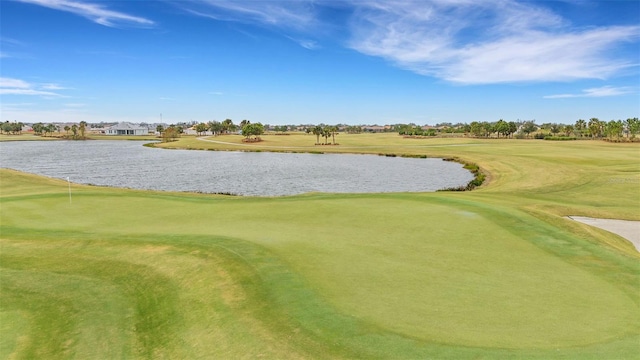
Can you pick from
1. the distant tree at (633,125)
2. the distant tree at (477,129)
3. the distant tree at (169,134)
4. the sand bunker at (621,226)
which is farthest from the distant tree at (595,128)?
the distant tree at (169,134)

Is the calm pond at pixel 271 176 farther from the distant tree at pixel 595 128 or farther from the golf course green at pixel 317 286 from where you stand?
the distant tree at pixel 595 128

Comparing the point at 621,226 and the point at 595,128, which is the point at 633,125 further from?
the point at 621,226

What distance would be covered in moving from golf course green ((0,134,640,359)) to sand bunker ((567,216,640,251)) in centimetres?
144

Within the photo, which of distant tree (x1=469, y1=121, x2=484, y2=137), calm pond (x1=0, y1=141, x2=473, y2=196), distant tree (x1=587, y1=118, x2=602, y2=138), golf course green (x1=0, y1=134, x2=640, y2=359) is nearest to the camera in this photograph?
golf course green (x1=0, y1=134, x2=640, y2=359)

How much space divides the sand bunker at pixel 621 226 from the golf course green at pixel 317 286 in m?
1.44

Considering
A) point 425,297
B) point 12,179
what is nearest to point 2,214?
point 425,297

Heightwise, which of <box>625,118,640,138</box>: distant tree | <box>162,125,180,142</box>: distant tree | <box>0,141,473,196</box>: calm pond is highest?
<box>625,118,640,138</box>: distant tree

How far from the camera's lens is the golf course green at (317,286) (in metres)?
8.47

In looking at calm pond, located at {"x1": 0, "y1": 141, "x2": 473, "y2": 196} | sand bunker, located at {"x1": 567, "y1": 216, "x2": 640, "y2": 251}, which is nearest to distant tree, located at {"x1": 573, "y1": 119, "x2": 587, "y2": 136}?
calm pond, located at {"x1": 0, "y1": 141, "x2": 473, "y2": 196}

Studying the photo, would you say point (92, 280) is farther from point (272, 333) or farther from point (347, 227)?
point (347, 227)

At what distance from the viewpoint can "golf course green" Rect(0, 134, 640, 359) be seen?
8469mm

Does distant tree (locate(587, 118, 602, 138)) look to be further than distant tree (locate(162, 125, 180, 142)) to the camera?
No

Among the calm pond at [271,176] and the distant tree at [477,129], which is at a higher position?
the distant tree at [477,129]

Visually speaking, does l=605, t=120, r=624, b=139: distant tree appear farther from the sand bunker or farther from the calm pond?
the sand bunker
